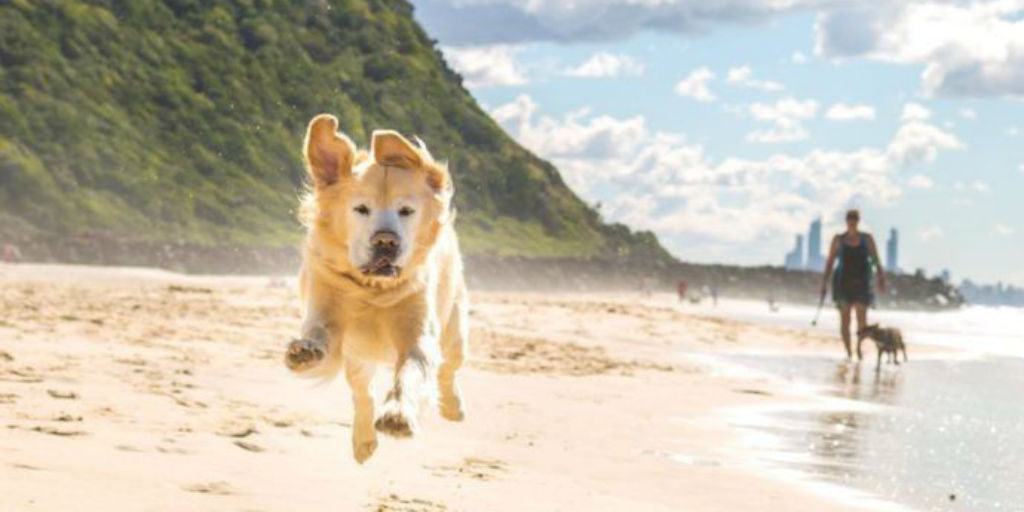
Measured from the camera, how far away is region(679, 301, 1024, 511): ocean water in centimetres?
771

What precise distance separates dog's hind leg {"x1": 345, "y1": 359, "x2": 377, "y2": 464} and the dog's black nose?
1031 millimetres

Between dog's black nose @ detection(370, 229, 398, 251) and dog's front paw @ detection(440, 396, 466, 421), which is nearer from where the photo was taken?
dog's black nose @ detection(370, 229, 398, 251)

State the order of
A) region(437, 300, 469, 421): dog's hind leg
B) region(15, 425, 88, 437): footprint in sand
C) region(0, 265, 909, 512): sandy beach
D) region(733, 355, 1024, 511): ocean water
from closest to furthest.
Answer: region(0, 265, 909, 512): sandy beach, region(15, 425, 88, 437): footprint in sand, region(437, 300, 469, 421): dog's hind leg, region(733, 355, 1024, 511): ocean water

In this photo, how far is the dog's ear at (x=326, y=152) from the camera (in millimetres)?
5574

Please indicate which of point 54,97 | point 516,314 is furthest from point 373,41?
point 516,314

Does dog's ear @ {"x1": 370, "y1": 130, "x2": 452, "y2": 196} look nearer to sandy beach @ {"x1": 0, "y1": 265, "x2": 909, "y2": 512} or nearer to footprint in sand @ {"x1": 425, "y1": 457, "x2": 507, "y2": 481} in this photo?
sandy beach @ {"x1": 0, "y1": 265, "x2": 909, "y2": 512}

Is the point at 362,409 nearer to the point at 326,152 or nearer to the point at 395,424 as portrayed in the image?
the point at 326,152

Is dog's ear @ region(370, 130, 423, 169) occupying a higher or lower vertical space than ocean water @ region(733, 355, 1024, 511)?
higher

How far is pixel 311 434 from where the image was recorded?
7.36 metres

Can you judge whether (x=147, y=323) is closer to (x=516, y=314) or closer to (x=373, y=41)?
(x=516, y=314)

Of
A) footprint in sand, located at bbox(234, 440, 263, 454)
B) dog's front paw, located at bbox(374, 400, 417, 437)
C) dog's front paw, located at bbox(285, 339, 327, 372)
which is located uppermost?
dog's front paw, located at bbox(285, 339, 327, 372)

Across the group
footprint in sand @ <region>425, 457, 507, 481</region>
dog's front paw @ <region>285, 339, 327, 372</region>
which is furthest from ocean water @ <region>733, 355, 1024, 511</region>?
dog's front paw @ <region>285, 339, 327, 372</region>

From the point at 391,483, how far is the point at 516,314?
67.8 feet

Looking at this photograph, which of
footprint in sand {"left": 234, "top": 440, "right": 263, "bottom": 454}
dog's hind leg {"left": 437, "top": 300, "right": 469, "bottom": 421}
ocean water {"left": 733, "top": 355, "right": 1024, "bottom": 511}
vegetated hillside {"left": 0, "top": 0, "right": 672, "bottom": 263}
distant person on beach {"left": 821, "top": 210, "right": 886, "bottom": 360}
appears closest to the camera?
footprint in sand {"left": 234, "top": 440, "right": 263, "bottom": 454}
